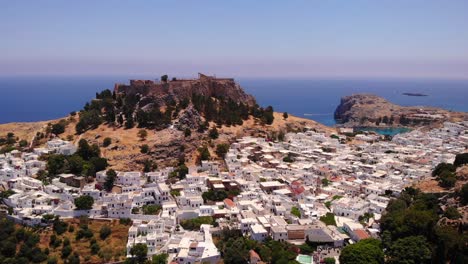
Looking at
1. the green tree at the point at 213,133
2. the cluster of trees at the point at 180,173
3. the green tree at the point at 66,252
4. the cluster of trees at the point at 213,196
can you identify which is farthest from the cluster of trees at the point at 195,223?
the green tree at the point at 213,133

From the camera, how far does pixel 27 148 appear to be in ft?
146

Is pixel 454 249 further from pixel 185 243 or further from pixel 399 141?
pixel 399 141

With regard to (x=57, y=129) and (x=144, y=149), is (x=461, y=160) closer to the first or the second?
(x=144, y=149)

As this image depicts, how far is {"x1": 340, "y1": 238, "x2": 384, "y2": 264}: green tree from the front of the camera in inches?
925

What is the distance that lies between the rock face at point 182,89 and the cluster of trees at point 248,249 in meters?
26.3

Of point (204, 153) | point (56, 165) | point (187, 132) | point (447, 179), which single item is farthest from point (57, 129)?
point (447, 179)

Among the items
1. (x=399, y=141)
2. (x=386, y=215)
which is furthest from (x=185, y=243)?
(x=399, y=141)

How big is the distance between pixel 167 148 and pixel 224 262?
1926 cm

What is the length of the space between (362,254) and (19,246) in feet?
73.4

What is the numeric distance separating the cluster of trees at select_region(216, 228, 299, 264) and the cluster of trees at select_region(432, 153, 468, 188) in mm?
14795

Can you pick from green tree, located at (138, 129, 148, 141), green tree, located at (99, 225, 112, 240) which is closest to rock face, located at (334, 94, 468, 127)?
green tree, located at (138, 129, 148, 141)

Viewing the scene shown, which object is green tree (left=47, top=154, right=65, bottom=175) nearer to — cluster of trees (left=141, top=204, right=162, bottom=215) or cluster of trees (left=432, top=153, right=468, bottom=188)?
cluster of trees (left=141, top=204, right=162, bottom=215)

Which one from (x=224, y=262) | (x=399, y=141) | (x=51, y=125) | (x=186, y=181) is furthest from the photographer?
(x=399, y=141)

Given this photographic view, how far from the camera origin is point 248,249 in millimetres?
26625
